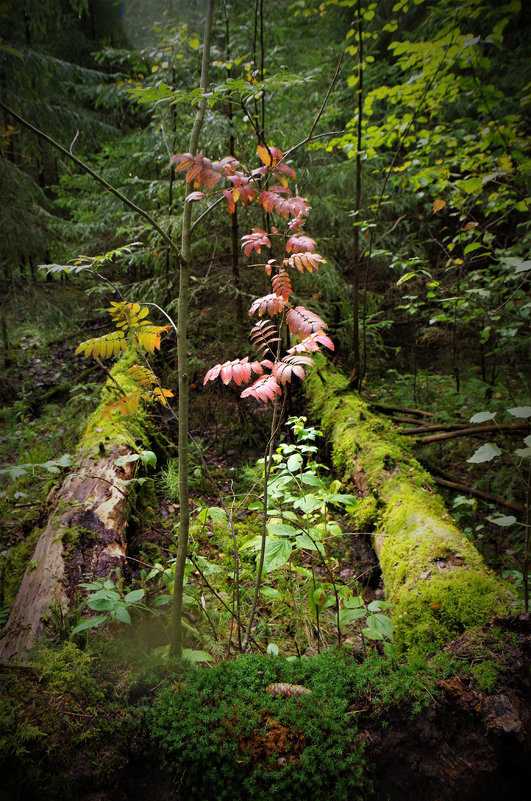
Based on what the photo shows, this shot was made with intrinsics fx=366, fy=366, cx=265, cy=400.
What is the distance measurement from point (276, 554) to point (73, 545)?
1.48 m

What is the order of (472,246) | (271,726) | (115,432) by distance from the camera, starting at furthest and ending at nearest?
(115,432) < (472,246) < (271,726)

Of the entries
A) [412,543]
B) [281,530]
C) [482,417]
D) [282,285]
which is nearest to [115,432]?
[281,530]

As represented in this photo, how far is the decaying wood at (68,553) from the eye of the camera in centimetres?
206

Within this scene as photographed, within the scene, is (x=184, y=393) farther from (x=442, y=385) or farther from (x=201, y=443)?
(x=442, y=385)

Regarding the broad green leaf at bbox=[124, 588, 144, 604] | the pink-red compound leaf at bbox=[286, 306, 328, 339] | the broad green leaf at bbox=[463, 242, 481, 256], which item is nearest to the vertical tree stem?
the broad green leaf at bbox=[124, 588, 144, 604]

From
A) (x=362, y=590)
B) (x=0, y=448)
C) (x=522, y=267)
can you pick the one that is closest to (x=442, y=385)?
(x=362, y=590)

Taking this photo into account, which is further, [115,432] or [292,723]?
[115,432]

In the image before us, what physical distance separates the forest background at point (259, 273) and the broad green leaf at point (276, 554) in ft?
0.04

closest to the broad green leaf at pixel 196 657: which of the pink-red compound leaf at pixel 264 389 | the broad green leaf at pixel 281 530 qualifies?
the broad green leaf at pixel 281 530

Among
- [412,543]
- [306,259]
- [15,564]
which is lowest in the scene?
[15,564]

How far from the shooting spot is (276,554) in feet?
6.32

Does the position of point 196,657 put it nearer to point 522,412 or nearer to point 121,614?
point 121,614

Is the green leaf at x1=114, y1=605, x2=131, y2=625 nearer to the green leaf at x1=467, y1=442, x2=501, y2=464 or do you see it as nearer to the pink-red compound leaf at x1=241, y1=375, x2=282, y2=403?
the pink-red compound leaf at x1=241, y1=375, x2=282, y2=403

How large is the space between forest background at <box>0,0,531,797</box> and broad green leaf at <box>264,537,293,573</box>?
1cm
